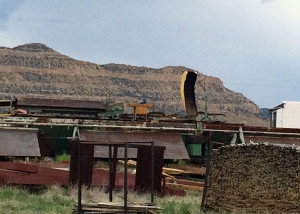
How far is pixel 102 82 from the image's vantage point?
10638 cm

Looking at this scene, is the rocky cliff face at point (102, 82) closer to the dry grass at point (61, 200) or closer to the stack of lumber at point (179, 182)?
the stack of lumber at point (179, 182)

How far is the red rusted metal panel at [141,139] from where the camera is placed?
20.5 meters

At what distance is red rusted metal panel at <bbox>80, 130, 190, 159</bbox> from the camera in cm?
2052

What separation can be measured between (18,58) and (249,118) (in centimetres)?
4449

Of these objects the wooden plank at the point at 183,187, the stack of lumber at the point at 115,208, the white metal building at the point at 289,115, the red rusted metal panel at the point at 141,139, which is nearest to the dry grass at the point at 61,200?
the wooden plank at the point at 183,187

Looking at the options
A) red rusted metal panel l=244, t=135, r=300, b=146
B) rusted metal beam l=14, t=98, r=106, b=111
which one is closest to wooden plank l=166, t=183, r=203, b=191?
red rusted metal panel l=244, t=135, r=300, b=146

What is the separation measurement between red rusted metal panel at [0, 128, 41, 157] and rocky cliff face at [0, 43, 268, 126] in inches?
2720

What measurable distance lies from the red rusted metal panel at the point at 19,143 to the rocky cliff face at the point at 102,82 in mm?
69076

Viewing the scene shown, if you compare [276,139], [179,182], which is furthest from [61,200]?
[276,139]

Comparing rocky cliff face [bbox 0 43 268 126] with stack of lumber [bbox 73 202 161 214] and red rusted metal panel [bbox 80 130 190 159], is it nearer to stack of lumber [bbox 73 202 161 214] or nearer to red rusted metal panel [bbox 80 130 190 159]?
red rusted metal panel [bbox 80 130 190 159]

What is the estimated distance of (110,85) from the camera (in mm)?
105062

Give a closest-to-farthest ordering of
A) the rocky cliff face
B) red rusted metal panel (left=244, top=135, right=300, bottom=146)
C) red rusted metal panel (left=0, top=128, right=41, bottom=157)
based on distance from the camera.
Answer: red rusted metal panel (left=0, top=128, right=41, bottom=157), red rusted metal panel (left=244, top=135, right=300, bottom=146), the rocky cliff face

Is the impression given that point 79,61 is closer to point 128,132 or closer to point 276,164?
point 128,132

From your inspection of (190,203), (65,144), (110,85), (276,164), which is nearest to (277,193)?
(276,164)
